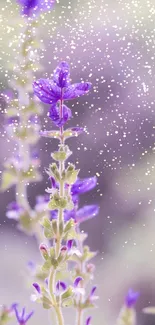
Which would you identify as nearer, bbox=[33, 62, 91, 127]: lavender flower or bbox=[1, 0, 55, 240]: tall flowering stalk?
bbox=[33, 62, 91, 127]: lavender flower

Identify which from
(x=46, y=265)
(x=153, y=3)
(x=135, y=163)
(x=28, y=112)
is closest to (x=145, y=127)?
(x=135, y=163)

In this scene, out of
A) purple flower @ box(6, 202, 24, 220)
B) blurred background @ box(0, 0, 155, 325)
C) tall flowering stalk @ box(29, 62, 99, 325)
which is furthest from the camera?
blurred background @ box(0, 0, 155, 325)

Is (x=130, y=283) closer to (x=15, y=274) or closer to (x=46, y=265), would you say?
(x=15, y=274)

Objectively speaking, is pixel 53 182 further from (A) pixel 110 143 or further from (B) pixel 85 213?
(A) pixel 110 143

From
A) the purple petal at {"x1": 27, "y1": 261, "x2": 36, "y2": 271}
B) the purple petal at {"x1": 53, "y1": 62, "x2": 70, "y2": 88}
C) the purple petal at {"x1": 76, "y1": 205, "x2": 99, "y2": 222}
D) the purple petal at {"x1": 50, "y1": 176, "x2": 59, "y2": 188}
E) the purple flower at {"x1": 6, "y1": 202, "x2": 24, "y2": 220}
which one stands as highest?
the purple petal at {"x1": 53, "y1": 62, "x2": 70, "y2": 88}

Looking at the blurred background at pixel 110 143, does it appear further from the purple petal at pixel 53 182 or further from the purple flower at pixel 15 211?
the purple petal at pixel 53 182

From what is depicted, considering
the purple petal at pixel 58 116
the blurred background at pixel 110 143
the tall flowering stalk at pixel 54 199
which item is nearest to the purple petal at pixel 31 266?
the tall flowering stalk at pixel 54 199

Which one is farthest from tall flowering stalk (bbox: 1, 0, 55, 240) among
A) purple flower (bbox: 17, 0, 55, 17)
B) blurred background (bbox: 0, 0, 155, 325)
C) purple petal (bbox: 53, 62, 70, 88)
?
blurred background (bbox: 0, 0, 155, 325)

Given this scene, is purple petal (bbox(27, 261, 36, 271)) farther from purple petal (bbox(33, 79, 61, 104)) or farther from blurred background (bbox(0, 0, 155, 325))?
blurred background (bbox(0, 0, 155, 325))

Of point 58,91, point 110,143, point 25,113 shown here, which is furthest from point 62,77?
point 110,143
